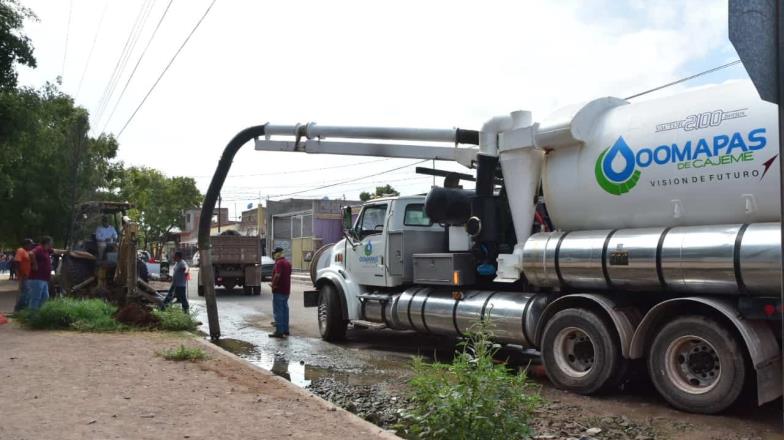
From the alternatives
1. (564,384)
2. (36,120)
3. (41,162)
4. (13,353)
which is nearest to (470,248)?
(564,384)

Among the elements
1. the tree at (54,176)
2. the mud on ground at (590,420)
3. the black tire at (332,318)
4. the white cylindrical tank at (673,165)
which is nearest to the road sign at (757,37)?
the mud on ground at (590,420)

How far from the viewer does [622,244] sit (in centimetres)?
668

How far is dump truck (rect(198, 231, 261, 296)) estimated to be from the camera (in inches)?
881

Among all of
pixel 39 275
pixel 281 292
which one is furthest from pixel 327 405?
pixel 39 275

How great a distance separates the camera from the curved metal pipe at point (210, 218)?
1151 cm

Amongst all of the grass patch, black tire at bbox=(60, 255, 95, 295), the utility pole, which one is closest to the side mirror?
the grass patch

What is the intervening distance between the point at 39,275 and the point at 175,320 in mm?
3348

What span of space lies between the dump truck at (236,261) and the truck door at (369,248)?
1190 centimetres

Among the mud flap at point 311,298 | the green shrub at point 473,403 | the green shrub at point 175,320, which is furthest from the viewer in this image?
the mud flap at point 311,298

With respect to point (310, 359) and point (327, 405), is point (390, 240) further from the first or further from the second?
point (327, 405)

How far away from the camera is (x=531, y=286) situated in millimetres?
8203

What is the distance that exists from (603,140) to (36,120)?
14.3m

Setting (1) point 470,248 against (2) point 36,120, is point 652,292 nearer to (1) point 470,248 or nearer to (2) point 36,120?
(1) point 470,248

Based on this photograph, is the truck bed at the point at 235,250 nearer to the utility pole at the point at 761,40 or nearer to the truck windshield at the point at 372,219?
the truck windshield at the point at 372,219
